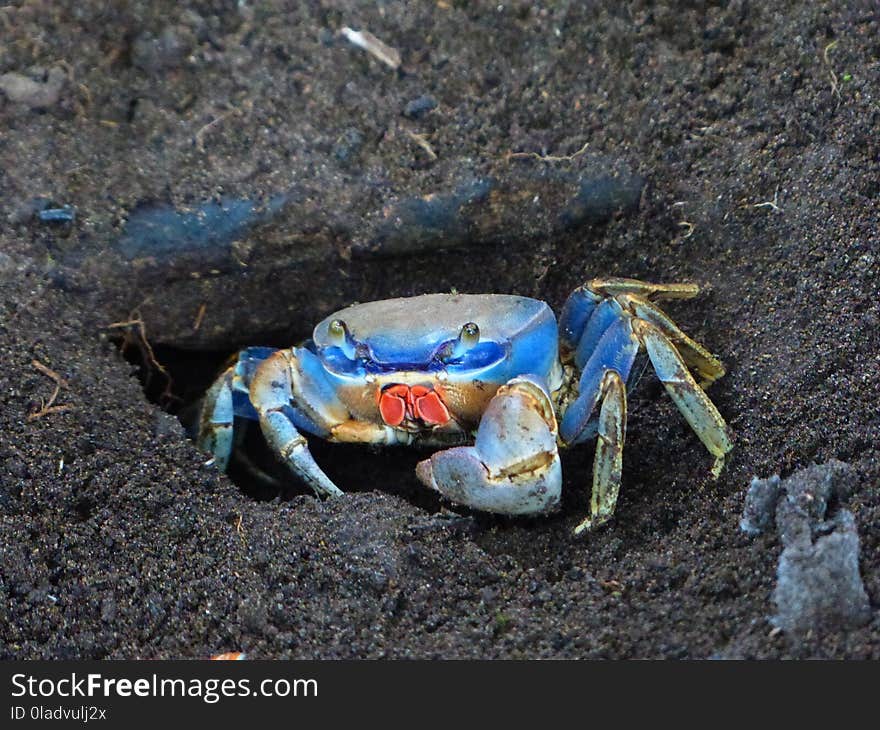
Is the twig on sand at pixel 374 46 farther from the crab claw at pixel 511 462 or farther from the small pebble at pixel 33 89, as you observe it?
the crab claw at pixel 511 462

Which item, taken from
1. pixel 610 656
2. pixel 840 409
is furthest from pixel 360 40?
pixel 610 656

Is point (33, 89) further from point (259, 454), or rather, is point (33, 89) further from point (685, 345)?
point (685, 345)

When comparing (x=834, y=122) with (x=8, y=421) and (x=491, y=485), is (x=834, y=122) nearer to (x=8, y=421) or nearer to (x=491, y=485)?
(x=491, y=485)

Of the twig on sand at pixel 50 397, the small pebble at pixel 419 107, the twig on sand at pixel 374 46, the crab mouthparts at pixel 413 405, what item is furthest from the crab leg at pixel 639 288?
the twig on sand at pixel 50 397

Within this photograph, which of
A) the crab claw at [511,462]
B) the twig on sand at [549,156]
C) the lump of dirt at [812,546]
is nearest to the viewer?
the lump of dirt at [812,546]

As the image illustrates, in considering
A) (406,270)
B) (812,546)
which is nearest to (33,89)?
(406,270)

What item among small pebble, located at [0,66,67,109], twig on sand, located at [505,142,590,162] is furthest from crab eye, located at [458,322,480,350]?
small pebble, located at [0,66,67,109]
